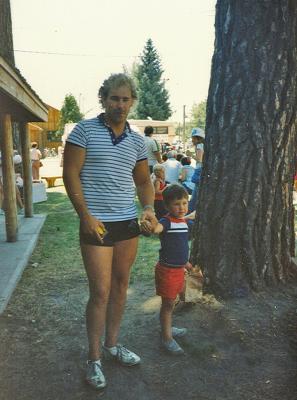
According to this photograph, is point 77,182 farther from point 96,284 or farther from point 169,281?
point 169,281

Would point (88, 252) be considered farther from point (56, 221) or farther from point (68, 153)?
point (56, 221)

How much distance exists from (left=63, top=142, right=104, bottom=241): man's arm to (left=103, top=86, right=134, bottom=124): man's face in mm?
286

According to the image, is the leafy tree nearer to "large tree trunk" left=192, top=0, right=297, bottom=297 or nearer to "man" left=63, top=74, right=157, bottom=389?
"large tree trunk" left=192, top=0, right=297, bottom=297

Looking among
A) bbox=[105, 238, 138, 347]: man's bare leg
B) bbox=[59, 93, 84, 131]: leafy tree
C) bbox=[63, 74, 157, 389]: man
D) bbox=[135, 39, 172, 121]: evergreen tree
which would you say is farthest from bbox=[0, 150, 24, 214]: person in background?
bbox=[59, 93, 84, 131]: leafy tree

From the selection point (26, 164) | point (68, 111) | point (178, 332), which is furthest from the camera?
point (68, 111)

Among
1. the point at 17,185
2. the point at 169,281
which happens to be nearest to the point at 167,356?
the point at 169,281

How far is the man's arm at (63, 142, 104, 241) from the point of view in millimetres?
2373

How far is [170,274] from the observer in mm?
2975

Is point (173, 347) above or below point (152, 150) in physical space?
below

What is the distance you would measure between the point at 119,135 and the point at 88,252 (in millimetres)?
749

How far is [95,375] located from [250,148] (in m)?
2.27

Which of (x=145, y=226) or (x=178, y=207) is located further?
(x=178, y=207)

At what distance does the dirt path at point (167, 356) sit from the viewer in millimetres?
2643

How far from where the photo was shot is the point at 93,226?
2383 millimetres
